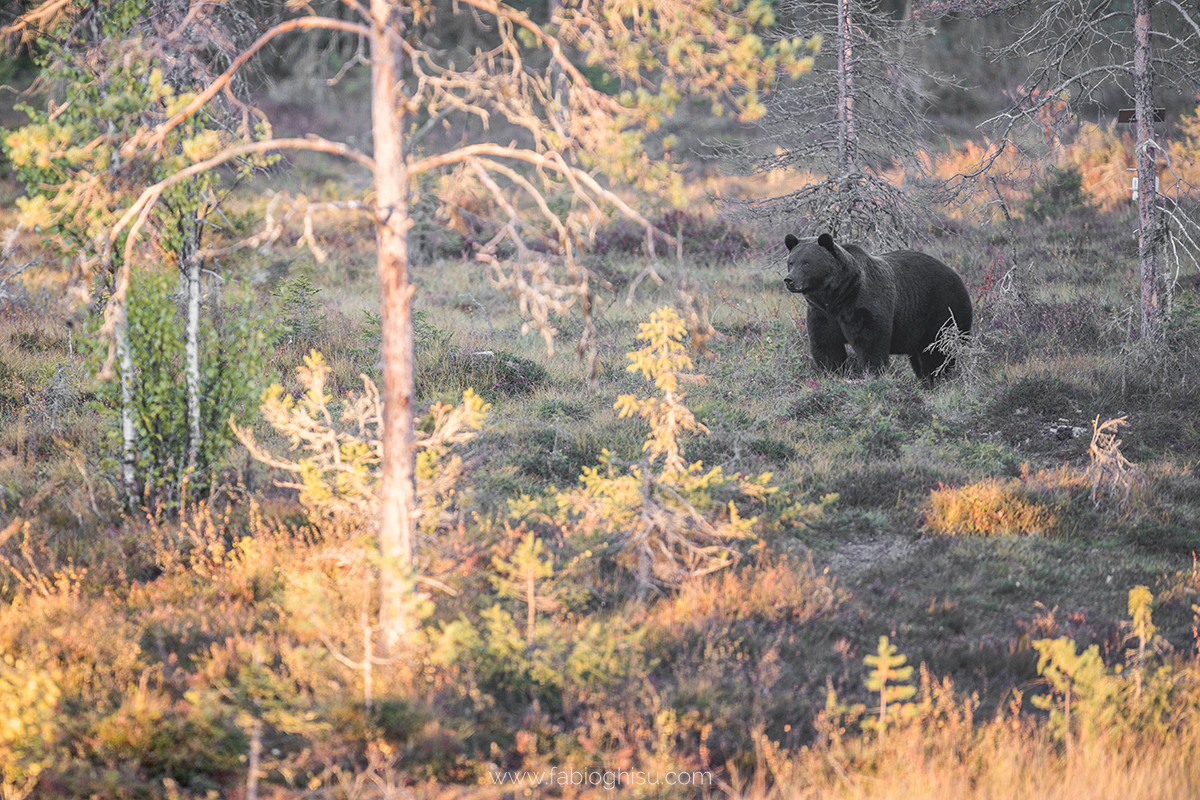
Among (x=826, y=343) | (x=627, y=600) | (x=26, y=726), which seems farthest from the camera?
(x=826, y=343)

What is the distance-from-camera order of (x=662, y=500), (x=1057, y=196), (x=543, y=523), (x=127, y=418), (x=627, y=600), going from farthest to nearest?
(x=1057, y=196), (x=543, y=523), (x=127, y=418), (x=662, y=500), (x=627, y=600)

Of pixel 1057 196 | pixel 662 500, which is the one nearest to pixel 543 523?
pixel 662 500

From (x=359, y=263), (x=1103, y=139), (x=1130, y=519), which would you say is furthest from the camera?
(x=1103, y=139)

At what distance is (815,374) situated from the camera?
1155 centimetres

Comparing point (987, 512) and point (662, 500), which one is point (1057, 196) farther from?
point (662, 500)

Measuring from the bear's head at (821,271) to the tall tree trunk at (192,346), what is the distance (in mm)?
6250

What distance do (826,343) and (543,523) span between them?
19.4 ft

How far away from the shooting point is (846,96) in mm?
12789

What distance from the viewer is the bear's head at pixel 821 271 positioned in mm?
10234

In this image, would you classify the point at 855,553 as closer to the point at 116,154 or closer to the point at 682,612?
the point at 682,612

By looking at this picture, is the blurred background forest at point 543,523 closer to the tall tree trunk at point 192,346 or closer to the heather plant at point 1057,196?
the tall tree trunk at point 192,346

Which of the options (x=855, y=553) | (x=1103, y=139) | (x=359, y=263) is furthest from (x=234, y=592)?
(x=1103, y=139)

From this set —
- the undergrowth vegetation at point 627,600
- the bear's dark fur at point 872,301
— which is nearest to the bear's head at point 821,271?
the bear's dark fur at point 872,301

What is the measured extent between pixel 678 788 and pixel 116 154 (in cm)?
424
